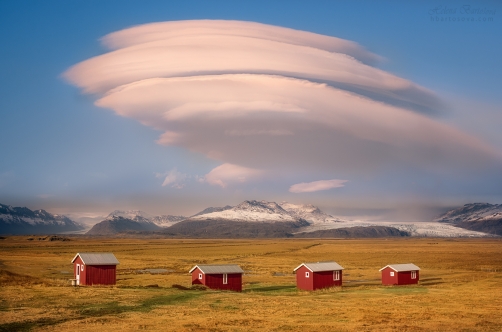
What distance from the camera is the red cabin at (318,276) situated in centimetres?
6444

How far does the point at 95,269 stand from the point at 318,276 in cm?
2538

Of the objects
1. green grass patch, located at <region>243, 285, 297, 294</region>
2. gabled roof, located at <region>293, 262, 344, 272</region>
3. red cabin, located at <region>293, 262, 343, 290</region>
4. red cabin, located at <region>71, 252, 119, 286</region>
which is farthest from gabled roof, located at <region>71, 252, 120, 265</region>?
gabled roof, located at <region>293, 262, 344, 272</region>

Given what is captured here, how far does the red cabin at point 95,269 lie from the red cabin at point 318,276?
21453 mm

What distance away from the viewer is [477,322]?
38.2m

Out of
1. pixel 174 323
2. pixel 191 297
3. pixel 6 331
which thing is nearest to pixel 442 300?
pixel 191 297

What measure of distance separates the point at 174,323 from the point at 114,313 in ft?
18.7

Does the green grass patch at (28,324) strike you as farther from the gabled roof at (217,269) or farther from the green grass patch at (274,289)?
the green grass patch at (274,289)

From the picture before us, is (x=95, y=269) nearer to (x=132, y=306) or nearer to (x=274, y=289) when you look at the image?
(x=132, y=306)

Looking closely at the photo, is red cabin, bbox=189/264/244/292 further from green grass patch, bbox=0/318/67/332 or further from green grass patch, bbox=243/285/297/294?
green grass patch, bbox=0/318/67/332

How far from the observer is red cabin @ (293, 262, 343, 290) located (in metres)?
64.4

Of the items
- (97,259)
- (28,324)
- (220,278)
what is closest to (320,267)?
(220,278)

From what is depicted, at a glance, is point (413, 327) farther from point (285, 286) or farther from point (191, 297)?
point (285, 286)

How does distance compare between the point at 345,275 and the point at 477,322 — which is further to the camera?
the point at 345,275

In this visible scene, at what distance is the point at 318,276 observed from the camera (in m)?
65.0
